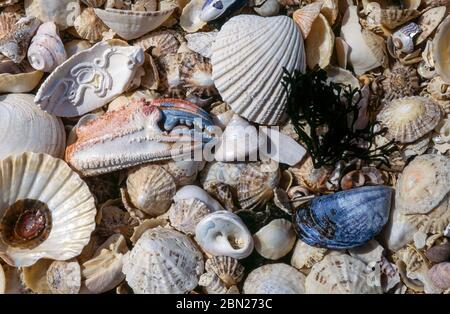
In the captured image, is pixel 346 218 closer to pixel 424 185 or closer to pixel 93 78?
pixel 424 185

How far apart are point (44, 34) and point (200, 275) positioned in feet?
3.84

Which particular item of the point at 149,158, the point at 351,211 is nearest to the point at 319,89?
the point at 351,211

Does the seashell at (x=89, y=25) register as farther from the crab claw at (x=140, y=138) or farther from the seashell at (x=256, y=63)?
the seashell at (x=256, y=63)

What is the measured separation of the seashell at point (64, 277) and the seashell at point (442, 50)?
5.30ft

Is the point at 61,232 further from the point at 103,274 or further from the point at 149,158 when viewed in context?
the point at 149,158

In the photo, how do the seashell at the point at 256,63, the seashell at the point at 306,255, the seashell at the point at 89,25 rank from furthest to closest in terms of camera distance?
the seashell at the point at 89,25 → the seashell at the point at 256,63 → the seashell at the point at 306,255

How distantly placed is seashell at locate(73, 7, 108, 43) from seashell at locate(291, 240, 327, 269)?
1.21 meters

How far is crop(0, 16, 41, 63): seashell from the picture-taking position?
235cm

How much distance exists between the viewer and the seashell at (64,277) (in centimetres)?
216

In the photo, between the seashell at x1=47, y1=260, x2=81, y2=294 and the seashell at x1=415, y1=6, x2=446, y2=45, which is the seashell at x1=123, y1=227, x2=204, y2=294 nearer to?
the seashell at x1=47, y1=260, x2=81, y2=294

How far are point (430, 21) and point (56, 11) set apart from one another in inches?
61.3

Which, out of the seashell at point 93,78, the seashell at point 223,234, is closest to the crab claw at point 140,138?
the seashell at point 93,78

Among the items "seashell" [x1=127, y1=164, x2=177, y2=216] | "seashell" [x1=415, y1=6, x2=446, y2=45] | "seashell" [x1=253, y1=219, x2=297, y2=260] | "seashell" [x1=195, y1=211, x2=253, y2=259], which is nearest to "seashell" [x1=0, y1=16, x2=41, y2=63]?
"seashell" [x1=127, y1=164, x2=177, y2=216]

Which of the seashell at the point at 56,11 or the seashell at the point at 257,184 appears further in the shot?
the seashell at the point at 56,11
